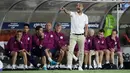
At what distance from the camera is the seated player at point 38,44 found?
15.4 m

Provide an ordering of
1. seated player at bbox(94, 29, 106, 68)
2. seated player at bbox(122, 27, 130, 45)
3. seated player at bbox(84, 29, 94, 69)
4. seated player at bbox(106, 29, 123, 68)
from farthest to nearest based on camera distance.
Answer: seated player at bbox(122, 27, 130, 45), seated player at bbox(106, 29, 123, 68), seated player at bbox(94, 29, 106, 68), seated player at bbox(84, 29, 94, 69)

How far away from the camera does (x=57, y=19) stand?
663 inches

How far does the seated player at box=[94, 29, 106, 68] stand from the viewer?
16469 mm

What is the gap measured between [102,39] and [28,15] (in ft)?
9.35

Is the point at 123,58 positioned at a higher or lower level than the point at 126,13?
lower

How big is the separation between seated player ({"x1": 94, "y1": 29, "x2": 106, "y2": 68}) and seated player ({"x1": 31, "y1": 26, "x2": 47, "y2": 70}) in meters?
2.15

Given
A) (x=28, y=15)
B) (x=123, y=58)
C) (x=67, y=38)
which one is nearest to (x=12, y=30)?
(x=28, y=15)

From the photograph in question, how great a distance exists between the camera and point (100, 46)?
55.1 feet

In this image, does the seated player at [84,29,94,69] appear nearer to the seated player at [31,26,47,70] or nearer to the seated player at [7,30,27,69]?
the seated player at [31,26,47,70]

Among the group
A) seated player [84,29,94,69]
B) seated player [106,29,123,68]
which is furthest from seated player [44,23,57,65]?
seated player [106,29,123,68]

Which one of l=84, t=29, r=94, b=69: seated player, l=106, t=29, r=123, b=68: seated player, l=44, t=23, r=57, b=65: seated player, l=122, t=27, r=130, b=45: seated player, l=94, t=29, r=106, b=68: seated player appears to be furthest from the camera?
l=122, t=27, r=130, b=45: seated player

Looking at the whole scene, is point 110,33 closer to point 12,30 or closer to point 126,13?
point 126,13

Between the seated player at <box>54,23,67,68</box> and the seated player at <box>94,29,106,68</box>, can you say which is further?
the seated player at <box>94,29,106,68</box>

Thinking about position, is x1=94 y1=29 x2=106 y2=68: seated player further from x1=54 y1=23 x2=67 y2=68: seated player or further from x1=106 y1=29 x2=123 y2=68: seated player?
x1=54 y1=23 x2=67 y2=68: seated player
